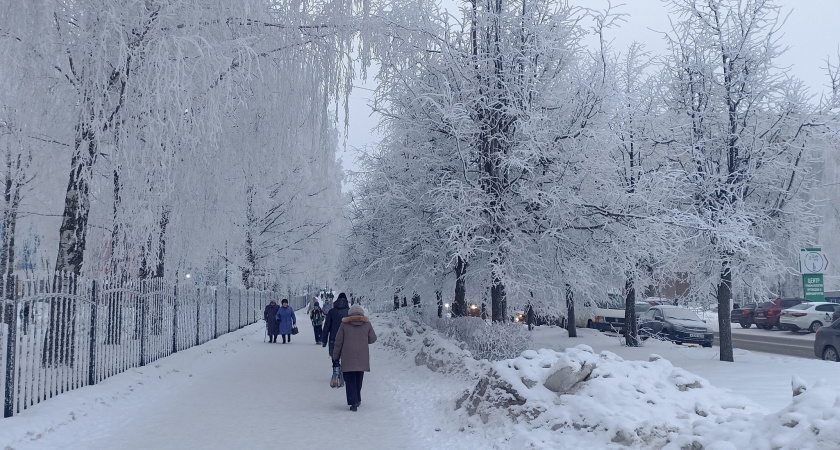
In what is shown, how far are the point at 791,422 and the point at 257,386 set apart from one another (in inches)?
345

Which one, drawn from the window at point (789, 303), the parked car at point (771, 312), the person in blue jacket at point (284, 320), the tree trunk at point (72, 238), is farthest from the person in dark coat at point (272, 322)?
the window at point (789, 303)

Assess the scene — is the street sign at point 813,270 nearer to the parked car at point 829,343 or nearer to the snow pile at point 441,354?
the parked car at point 829,343

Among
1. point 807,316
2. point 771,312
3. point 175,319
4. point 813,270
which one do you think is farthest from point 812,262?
point 771,312

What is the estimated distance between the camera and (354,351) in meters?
9.45

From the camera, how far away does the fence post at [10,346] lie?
687 cm

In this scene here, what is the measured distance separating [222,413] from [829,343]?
15.7 meters

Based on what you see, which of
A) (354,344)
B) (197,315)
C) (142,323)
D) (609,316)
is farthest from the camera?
(609,316)

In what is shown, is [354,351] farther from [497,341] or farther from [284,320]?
[284,320]

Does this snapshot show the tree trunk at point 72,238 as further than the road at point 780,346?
No

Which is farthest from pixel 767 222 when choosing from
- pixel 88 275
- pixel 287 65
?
pixel 88 275

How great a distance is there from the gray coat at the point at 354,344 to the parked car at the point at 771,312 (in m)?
32.2

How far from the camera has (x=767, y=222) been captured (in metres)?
15.7

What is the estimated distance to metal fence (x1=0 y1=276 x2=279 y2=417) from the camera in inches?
280

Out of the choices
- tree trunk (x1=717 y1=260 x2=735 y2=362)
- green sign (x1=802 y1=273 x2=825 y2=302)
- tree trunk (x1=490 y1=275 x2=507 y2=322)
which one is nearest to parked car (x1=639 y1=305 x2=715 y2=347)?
tree trunk (x1=717 y1=260 x2=735 y2=362)
